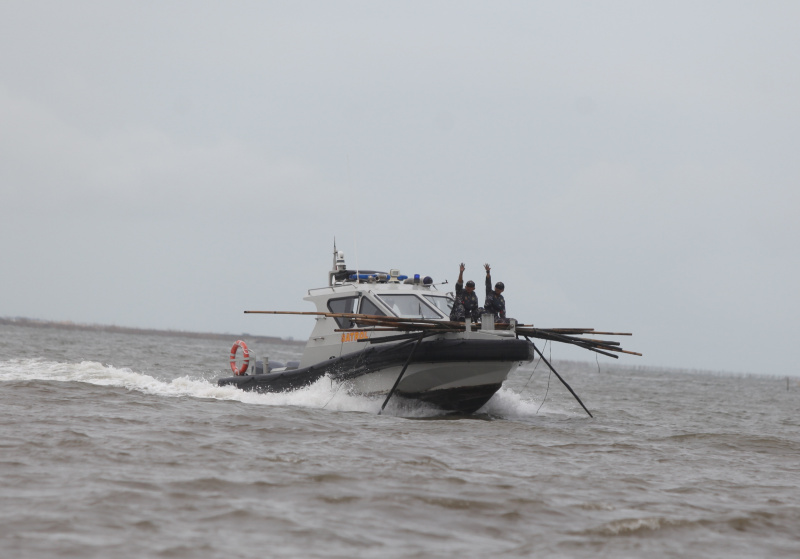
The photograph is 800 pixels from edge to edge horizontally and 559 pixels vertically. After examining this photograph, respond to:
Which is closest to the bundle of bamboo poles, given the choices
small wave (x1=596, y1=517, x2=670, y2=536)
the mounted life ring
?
the mounted life ring

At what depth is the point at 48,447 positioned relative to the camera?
7609 mm

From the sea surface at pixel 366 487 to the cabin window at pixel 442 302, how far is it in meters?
2.71

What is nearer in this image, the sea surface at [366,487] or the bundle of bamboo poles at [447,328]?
the sea surface at [366,487]

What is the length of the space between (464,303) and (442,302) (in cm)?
122

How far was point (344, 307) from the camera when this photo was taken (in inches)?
566

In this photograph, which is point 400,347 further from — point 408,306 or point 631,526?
point 631,526

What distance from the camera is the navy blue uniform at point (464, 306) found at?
13.0 meters

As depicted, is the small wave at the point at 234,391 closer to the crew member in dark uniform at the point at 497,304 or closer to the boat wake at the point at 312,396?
the boat wake at the point at 312,396

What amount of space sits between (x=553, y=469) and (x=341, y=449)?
7.04 feet

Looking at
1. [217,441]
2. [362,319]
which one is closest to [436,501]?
[217,441]

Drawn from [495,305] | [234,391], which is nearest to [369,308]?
[495,305]

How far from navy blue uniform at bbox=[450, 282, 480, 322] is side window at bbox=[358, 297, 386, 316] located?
1.25 meters

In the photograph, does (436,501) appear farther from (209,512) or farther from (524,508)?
(209,512)

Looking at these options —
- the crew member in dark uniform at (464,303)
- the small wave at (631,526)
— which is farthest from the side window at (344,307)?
the small wave at (631,526)
